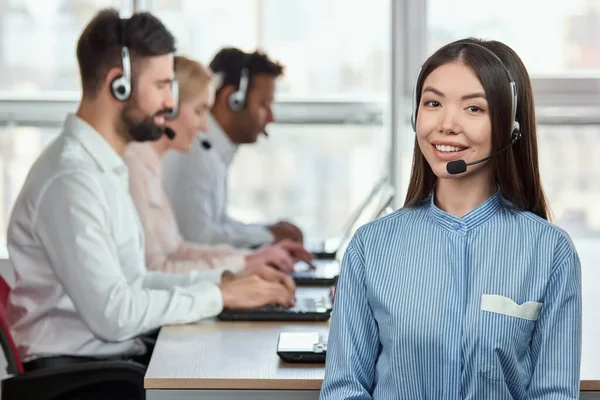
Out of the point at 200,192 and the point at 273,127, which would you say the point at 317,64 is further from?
the point at 200,192

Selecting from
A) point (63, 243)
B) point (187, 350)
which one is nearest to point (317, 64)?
point (63, 243)

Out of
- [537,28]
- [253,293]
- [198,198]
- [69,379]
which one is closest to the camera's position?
[69,379]

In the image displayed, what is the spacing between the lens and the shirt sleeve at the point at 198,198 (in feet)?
12.7

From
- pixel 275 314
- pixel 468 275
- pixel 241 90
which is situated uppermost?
pixel 241 90

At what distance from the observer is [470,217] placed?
62.2 inches

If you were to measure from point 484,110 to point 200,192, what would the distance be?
7.96 ft

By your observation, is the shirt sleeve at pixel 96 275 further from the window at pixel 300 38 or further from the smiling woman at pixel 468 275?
the window at pixel 300 38

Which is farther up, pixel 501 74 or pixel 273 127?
pixel 501 74

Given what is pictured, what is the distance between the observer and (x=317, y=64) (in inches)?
176

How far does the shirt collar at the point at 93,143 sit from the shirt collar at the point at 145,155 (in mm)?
720

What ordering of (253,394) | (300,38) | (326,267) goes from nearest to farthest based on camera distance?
(253,394), (326,267), (300,38)

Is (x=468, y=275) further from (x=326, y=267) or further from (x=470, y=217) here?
(x=326, y=267)

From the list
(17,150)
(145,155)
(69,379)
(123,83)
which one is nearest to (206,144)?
(145,155)

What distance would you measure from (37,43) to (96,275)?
2.30 metres
